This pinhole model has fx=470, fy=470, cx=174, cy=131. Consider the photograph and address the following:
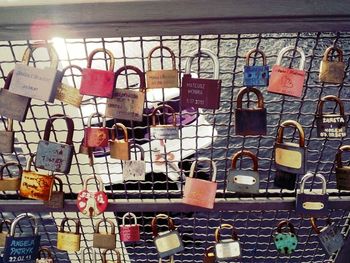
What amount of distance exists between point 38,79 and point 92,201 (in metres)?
0.49

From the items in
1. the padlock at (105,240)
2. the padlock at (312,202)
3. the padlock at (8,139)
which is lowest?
the padlock at (105,240)

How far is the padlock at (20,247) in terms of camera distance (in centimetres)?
145

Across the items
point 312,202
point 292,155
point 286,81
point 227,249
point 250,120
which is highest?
point 286,81

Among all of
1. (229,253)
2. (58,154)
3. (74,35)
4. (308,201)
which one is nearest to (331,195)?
(308,201)

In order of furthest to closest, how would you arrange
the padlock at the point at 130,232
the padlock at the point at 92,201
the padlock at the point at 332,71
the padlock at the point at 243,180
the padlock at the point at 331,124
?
the padlock at the point at 130,232 < the padlock at the point at 92,201 < the padlock at the point at 243,180 < the padlock at the point at 331,124 < the padlock at the point at 332,71

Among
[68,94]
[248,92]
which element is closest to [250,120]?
[248,92]

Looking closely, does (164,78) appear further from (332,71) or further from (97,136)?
(332,71)

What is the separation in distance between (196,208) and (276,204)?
0.26 meters

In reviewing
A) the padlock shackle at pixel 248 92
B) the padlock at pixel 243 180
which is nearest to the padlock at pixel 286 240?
the padlock at pixel 243 180

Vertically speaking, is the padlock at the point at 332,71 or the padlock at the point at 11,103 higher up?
the padlock at the point at 332,71

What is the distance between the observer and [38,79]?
1118 millimetres

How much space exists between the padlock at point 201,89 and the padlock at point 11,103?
0.40 meters

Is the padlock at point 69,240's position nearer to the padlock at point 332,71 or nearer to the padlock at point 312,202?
the padlock at point 312,202

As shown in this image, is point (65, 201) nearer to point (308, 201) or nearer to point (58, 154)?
point (58, 154)
